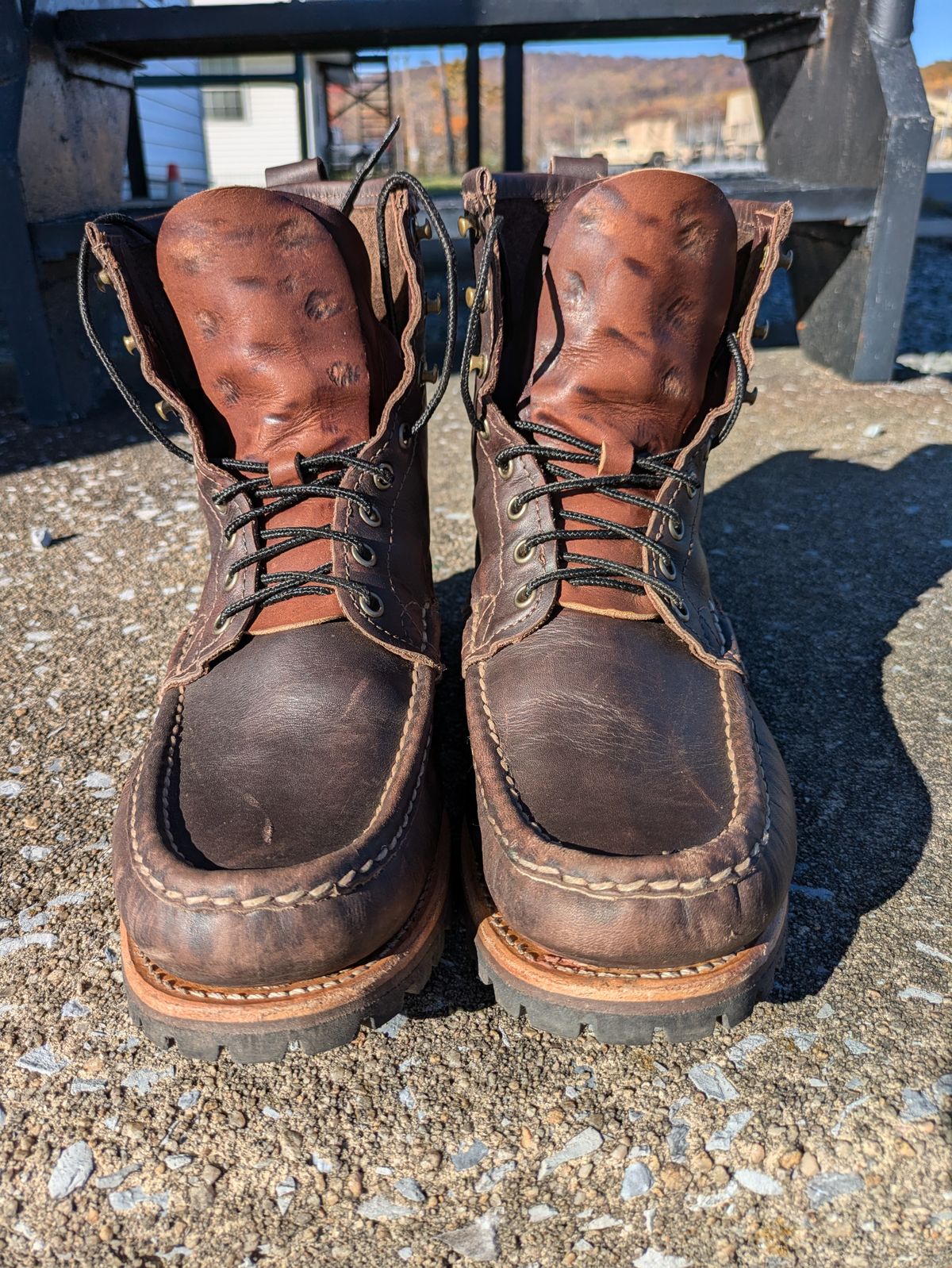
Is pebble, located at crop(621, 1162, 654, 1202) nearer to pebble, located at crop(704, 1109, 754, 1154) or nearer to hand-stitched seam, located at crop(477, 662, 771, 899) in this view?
pebble, located at crop(704, 1109, 754, 1154)

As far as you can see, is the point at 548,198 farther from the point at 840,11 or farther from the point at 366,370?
the point at 840,11

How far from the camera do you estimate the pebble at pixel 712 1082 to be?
1096 millimetres

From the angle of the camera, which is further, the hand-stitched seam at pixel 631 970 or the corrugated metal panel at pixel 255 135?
the corrugated metal panel at pixel 255 135

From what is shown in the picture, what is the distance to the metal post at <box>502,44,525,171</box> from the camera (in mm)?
5035

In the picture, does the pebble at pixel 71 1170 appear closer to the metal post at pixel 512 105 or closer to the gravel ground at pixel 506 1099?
the gravel ground at pixel 506 1099

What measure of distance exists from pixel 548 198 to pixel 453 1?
2720 mm

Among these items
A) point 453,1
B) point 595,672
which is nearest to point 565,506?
point 595,672

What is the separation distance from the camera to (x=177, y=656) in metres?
1.54

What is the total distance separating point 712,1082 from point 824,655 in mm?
1131

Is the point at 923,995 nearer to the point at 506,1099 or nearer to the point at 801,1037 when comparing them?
the point at 801,1037

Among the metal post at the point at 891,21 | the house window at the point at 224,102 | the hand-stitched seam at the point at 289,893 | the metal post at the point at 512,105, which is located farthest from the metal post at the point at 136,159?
the house window at the point at 224,102

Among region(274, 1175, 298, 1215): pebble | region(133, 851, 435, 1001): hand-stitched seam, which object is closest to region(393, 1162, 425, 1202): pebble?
region(274, 1175, 298, 1215): pebble

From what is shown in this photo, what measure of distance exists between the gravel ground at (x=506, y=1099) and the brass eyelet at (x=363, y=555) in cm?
38

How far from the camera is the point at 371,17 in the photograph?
3836mm
